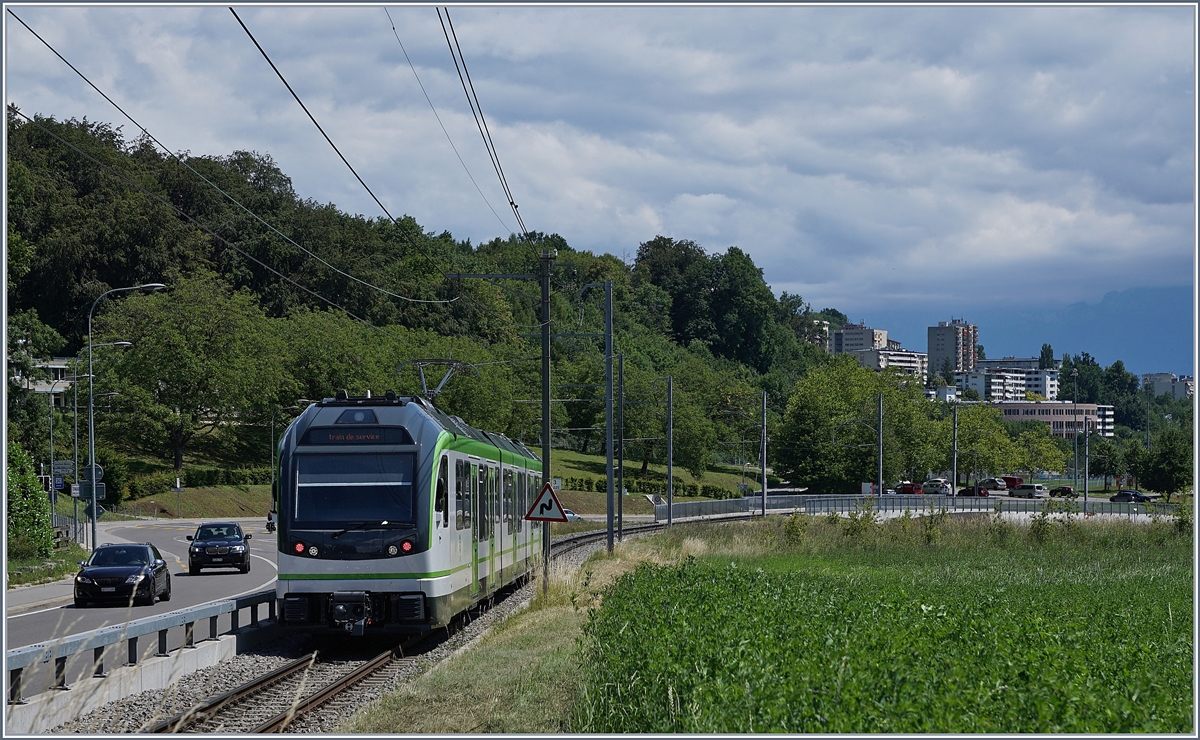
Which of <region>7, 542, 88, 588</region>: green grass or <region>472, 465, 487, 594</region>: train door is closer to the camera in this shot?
<region>472, 465, 487, 594</region>: train door

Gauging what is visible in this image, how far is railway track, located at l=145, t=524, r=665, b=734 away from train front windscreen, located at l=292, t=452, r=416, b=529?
1.88 meters

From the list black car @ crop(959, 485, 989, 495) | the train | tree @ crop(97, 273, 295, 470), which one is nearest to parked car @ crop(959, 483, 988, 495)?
black car @ crop(959, 485, 989, 495)

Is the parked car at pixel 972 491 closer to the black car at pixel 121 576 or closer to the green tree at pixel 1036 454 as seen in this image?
the green tree at pixel 1036 454

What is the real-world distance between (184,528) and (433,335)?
33317mm

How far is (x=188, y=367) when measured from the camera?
240ft

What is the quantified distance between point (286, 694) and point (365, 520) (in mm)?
3388

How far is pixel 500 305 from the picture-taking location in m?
115

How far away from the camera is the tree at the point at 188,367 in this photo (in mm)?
71438

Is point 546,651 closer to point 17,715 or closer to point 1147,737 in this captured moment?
point 17,715

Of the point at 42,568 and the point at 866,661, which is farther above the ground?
the point at 866,661

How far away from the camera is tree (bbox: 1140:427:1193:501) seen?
96.3 meters

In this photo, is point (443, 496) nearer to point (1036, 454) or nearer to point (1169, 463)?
point (1169, 463)

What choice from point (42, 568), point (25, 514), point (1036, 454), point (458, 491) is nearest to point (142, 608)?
point (458, 491)

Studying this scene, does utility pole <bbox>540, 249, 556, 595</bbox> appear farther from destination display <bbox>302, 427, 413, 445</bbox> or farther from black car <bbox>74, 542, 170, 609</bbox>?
destination display <bbox>302, 427, 413, 445</bbox>
